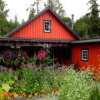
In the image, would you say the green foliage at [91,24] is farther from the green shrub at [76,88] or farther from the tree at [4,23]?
the green shrub at [76,88]

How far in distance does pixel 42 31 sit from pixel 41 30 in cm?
14

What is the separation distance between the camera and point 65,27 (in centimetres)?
3566

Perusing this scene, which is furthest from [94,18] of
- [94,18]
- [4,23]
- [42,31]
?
[42,31]

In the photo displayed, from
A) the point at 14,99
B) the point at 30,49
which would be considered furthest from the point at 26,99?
the point at 30,49

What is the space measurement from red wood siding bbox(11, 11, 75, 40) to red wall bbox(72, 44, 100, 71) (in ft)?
7.71

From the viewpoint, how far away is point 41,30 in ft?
114

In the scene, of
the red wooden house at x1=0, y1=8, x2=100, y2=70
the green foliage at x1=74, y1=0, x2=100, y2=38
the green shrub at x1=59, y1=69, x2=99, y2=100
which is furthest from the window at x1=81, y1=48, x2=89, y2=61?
the green foliage at x1=74, y1=0, x2=100, y2=38

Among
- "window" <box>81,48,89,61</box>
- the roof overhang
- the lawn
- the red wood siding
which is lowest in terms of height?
the lawn

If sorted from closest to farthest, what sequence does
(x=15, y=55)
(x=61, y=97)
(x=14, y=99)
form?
1. (x=61, y=97)
2. (x=14, y=99)
3. (x=15, y=55)

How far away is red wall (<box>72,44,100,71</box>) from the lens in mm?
28055

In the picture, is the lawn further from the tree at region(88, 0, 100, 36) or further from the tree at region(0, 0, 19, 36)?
the tree at region(0, 0, 19, 36)

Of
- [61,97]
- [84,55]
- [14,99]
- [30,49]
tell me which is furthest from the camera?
[30,49]

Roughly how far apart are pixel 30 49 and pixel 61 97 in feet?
81.7

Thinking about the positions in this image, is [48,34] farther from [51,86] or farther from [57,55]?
[51,86]
